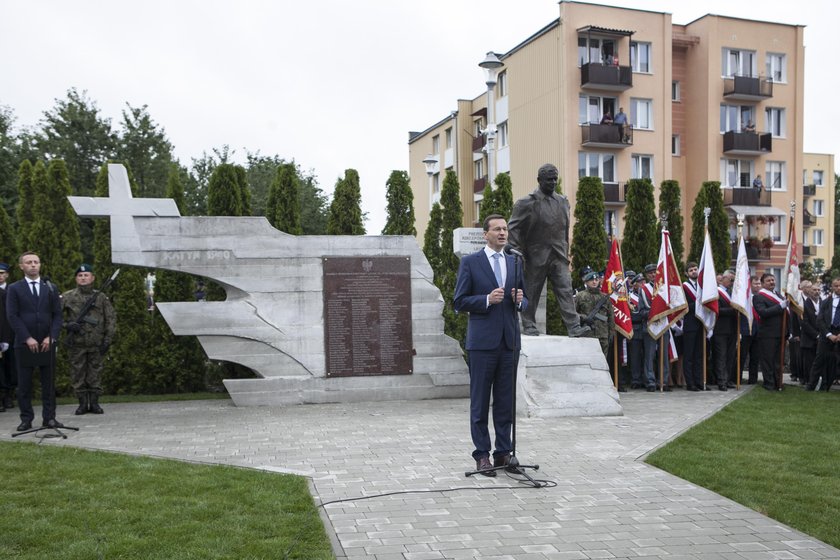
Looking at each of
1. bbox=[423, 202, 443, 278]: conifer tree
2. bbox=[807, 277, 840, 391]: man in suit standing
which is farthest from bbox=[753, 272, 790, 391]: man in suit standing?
bbox=[423, 202, 443, 278]: conifer tree

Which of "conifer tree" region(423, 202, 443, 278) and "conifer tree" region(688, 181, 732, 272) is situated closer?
"conifer tree" region(423, 202, 443, 278)

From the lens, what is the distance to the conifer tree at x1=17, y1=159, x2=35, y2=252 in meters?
12.9

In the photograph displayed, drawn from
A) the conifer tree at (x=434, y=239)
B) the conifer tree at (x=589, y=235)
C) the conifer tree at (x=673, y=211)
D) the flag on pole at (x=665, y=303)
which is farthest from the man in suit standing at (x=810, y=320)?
the conifer tree at (x=434, y=239)

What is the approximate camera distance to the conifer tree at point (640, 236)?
15.5 metres

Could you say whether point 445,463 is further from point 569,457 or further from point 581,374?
point 581,374

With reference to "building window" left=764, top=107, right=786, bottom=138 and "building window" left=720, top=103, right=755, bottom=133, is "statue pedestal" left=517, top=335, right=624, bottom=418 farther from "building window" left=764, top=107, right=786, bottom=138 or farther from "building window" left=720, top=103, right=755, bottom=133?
"building window" left=764, top=107, right=786, bottom=138

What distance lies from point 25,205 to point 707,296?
11.3 m

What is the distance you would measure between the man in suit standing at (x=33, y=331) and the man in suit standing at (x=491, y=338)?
5.13 meters

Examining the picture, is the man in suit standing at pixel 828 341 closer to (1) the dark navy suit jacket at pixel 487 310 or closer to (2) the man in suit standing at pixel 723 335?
(2) the man in suit standing at pixel 723 335

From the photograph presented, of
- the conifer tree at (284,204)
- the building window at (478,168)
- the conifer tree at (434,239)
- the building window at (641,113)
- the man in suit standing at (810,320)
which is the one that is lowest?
the man in suit standing at (810,320)

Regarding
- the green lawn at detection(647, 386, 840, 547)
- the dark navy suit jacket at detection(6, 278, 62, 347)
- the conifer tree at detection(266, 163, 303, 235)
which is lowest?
the green lawn at detection(647, 386, 840, 547)

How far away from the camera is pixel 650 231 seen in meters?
15.5

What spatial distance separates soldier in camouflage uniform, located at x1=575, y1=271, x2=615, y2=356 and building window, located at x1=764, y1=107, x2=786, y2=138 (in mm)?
27590

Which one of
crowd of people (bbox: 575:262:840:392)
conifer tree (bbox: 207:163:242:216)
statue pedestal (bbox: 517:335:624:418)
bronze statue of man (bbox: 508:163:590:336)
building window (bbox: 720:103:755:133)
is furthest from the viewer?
building window (bbox: 720:103:755:133)
